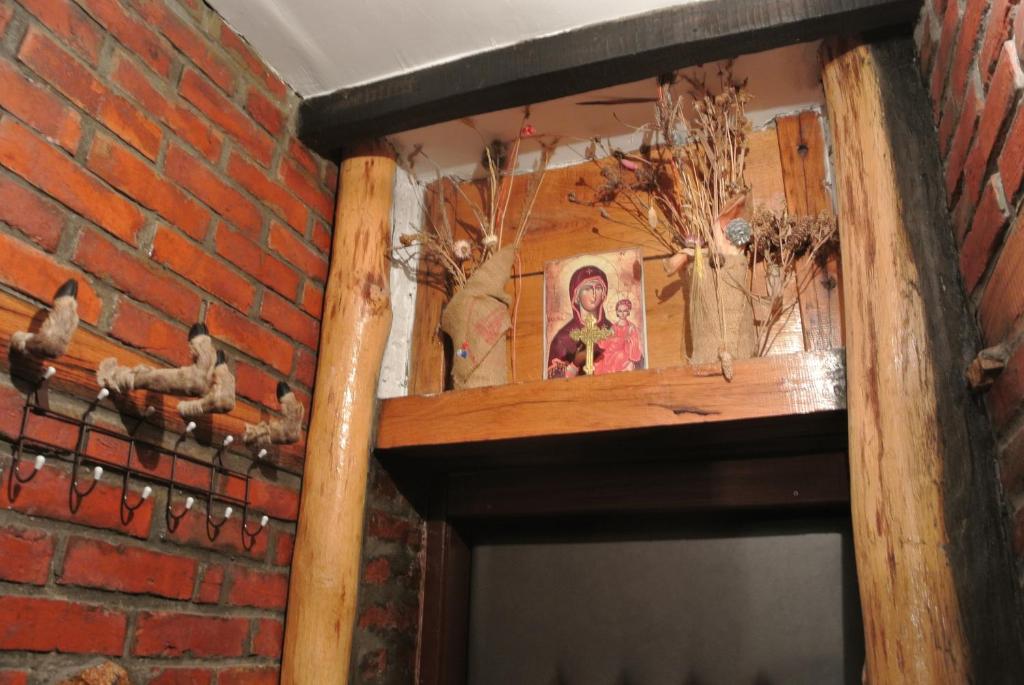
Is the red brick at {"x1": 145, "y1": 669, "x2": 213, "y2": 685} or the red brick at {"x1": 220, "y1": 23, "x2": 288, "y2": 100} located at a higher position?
the red brick at {"x1": 220, "y1": 23, "x2": 288, "y2": 100}

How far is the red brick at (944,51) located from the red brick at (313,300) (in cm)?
124

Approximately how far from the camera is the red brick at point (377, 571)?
5.21 ft

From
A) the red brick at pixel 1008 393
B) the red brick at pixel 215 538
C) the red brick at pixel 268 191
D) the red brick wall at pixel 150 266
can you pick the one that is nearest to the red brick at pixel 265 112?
the red brick wall at pixel 150 266

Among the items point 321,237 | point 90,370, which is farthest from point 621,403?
point 90,370

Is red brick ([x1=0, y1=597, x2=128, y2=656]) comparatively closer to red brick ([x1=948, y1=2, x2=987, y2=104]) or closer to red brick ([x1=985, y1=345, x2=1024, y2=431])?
red brick ([x1=985, y1=345, x2=1024, y2=431])

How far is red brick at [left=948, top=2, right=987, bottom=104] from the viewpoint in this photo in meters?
1.10

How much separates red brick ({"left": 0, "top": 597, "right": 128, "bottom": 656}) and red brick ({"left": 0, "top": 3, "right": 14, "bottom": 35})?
779 millimetres

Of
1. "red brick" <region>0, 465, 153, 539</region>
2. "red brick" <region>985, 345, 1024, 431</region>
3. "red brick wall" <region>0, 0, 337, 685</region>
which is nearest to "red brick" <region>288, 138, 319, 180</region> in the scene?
"red brick wall" <region>0, 0, 337, 685</region>

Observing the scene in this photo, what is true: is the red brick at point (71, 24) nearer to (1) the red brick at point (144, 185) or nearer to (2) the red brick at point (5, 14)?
(2) the red brick at point (5, 14)

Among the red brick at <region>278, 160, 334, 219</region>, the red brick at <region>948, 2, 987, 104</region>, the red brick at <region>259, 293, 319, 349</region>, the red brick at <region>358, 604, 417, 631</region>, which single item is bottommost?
the red brick at <region>358, 604, 417, 631</region>

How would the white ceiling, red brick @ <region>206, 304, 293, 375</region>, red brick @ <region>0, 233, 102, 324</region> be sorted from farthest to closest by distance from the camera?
the white ceiling < red brick @ <region>206, 304, 293, 375</region> < red brick @ <region>0, 233, 102, 324</region>

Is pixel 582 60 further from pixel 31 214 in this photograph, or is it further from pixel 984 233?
pixel 31 214

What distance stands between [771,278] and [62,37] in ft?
4.30

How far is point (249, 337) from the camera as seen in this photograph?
1.48 m
